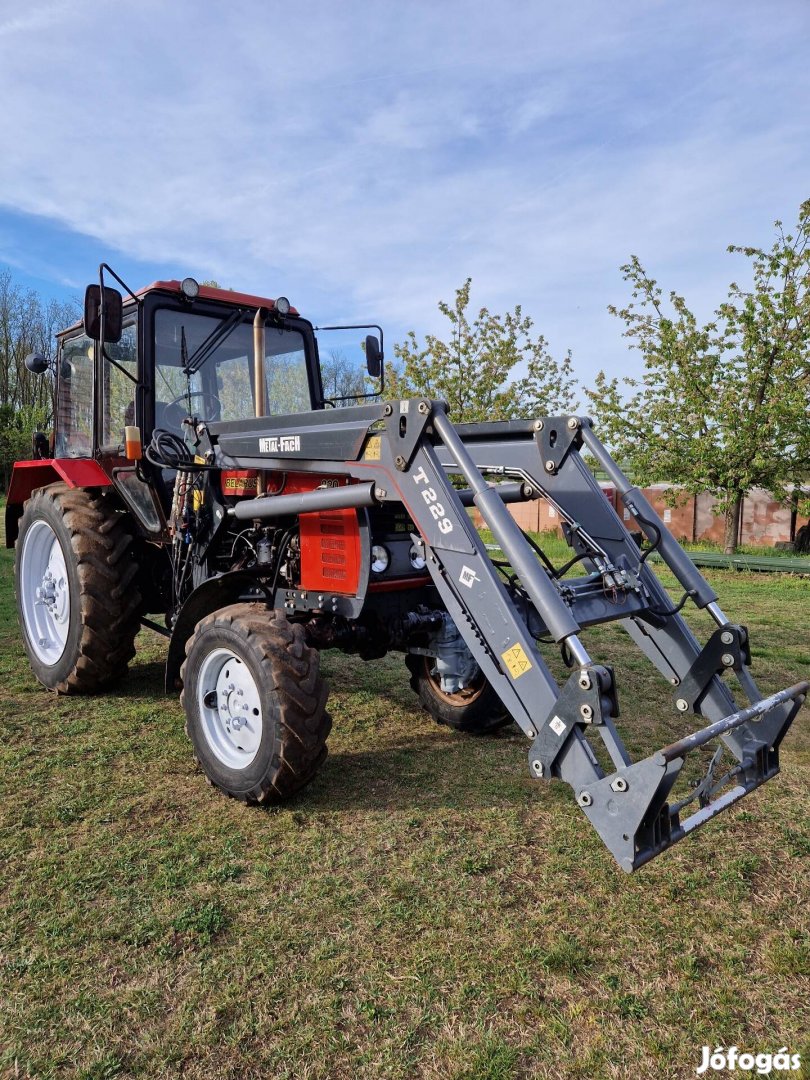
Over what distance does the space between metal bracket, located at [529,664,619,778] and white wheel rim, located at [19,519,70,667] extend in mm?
3815

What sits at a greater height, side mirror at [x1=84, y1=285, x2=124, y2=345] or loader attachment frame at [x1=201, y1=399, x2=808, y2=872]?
side mirror at [x1=84, y1=285, x2=124, y2=345]

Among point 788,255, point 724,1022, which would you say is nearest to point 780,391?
point 788,255

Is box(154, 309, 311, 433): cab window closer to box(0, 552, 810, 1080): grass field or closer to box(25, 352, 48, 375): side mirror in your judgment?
box(25, 352, 48, 375): side mirror

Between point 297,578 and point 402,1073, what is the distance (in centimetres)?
250

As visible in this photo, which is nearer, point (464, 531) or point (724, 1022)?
point (724, 1022)

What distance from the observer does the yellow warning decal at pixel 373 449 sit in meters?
3.56

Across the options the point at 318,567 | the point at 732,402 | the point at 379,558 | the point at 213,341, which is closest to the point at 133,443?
the point at 213,341

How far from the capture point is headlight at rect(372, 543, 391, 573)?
3992 mm

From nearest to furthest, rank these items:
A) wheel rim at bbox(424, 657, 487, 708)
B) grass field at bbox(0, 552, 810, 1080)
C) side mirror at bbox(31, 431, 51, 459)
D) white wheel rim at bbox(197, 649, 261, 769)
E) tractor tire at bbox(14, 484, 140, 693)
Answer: grass field at bbox(0, 552, 810, 1080) < white wheel rim at bbox(197, 649, 261, 769) < wheel rim at bbox(424, 657, 487, 708) < tractor tire at bbox(14, 484, 140, 693) < side mirror at bbox(31, 431, 51, 459)

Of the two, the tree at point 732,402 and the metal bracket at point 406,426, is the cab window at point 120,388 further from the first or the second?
the tree at point 732,402

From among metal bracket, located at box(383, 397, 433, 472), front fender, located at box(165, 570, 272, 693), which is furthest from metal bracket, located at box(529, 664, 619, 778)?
front fender, located at box(165, 570, 272, 693)

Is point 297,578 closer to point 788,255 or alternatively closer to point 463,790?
point 463,790

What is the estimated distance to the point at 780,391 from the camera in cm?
1253

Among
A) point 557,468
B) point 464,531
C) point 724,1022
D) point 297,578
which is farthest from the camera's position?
point 297,578
